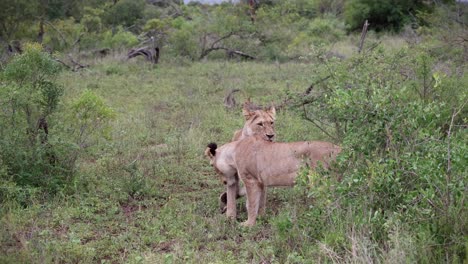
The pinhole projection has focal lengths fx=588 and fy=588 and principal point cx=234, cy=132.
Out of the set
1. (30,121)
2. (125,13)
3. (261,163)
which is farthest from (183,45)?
(261,163)

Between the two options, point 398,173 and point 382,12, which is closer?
point 398,173

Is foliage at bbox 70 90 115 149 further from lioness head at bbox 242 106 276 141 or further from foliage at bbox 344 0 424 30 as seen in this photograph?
foliage at bbox 344 0 424 30

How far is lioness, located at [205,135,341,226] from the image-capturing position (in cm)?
602

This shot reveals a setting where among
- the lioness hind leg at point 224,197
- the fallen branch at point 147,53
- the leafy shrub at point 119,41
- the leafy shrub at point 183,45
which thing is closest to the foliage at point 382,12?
the leafy shrub at point 183,45

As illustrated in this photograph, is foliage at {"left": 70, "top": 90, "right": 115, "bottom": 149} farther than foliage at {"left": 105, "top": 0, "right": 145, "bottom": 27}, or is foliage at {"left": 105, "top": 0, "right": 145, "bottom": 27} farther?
foliage at {"left": 105, "top": 0, "right": 145, "bottom": 27}

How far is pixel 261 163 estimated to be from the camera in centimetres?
630

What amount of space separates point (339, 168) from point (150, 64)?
14157mm

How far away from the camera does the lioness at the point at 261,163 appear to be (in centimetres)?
602

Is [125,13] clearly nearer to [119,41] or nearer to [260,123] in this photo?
[119,41]

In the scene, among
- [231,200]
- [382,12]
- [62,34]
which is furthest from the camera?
[382,12]

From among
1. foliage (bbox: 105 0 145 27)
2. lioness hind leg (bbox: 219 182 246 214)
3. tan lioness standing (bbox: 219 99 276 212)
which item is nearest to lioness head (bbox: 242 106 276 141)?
tan lioness standing (bbox: 219 99 276 212)

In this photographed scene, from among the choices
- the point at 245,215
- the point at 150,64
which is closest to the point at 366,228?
→ the point at 245,215

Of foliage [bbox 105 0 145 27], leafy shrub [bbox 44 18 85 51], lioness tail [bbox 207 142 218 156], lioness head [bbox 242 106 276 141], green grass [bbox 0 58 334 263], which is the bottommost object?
foliage [bbox 105 0 145 27]

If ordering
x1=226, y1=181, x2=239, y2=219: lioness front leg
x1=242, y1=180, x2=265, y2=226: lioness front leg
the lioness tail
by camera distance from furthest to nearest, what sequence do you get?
the lioness tail < x1=226, y1=181, x2=239, y2=219: lioness front leg < x1=242, y1=180, x2=265, y2=226: lioness front leg
